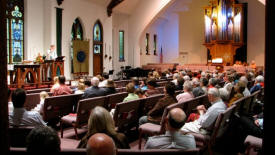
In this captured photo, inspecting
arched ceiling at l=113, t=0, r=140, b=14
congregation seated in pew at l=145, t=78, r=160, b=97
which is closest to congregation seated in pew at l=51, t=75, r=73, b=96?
congregation seated in pew at l=145, t=78, r=160, b=97

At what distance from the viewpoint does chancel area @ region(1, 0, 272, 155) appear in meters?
2.54

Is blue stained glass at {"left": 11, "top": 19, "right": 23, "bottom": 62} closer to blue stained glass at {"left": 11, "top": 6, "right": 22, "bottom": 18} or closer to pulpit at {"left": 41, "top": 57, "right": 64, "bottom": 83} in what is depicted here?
blue stained glass at {"left": 11, "top": 6, "right": 22, "bottom": 18}

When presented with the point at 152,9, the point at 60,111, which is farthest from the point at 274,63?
the point at 152,9

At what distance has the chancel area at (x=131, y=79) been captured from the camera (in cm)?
254

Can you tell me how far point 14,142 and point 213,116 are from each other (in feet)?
7.24

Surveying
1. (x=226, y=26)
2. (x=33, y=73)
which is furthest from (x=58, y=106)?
(x=226, y=26)

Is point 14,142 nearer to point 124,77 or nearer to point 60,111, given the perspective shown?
point 60,111

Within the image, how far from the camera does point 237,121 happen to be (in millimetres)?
3934

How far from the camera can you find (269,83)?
1218 mm

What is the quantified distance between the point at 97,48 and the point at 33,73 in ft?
21.4

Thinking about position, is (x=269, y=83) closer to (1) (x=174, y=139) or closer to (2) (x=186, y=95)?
(1) (x=174, y=139)

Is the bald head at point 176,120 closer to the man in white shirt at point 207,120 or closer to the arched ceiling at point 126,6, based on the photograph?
the man in white shirt at point 207,120

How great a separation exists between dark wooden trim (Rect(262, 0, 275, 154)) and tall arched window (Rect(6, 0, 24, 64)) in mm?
10887

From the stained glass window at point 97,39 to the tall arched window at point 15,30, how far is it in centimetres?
455
